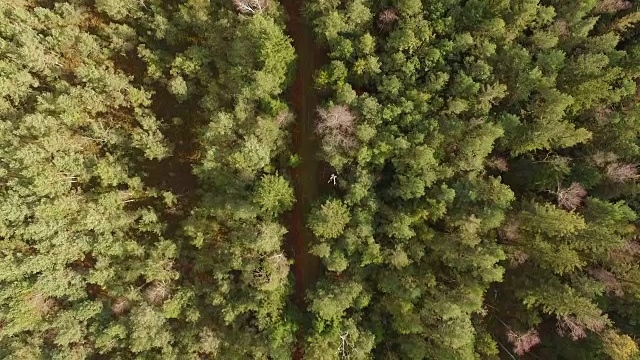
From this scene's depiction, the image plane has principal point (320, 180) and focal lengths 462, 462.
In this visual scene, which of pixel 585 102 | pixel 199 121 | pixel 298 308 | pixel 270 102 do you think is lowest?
pixel 298 308

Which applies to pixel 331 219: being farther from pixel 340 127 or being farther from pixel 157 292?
pixel 157 292

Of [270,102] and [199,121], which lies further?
[199,121]

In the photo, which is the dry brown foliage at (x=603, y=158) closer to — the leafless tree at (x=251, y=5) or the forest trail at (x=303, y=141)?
the forest trail at (x=303, y=141)

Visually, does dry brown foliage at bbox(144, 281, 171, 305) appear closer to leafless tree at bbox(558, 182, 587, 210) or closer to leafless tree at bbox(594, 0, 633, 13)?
leafless tree at bbox(558, 182, 587, 210)

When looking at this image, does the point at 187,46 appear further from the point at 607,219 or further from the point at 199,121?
the point at 607,219

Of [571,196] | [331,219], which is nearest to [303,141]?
[331,219]

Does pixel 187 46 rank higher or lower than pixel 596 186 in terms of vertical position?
lower

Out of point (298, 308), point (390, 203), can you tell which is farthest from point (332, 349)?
point (390, 203)
